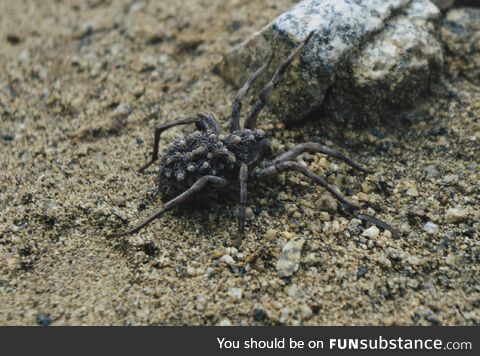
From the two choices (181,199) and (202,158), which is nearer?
(181,199)

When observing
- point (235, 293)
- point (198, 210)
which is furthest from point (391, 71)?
point (235, 293)

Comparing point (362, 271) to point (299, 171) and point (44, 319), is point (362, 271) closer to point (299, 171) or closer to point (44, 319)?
point (299, 171)

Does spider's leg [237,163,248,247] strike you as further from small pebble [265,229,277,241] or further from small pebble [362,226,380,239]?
small pebble [362,226,380,239]

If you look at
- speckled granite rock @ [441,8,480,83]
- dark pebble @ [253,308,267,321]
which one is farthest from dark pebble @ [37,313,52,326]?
speckled granite rock @ [441,8,480,83]

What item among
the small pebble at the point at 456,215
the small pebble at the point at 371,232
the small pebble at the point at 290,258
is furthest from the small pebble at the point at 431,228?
the small pebble at the point at 290,258

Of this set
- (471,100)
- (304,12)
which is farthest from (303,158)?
(471,100)
